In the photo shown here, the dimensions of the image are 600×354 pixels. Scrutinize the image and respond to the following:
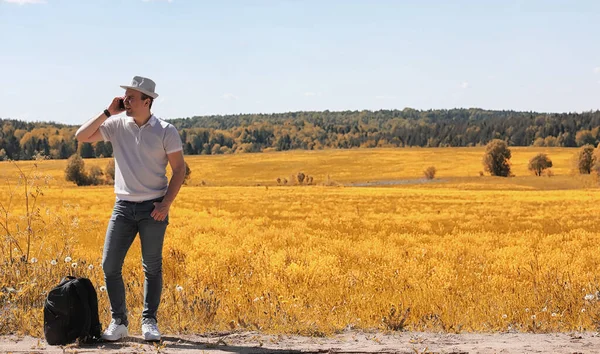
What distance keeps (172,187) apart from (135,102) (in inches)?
29.9

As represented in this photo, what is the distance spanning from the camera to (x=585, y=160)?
91.2 metres

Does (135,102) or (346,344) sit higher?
(135,102)

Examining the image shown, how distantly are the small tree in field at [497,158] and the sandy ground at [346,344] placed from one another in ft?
319

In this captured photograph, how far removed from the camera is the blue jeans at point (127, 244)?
5480mm

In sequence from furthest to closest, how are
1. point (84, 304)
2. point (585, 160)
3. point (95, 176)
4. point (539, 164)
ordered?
point (539, 164) < point (95, 176) < point (585, 160) < point (84, 304)

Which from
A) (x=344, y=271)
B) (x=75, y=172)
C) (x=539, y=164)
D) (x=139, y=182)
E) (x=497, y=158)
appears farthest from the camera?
(x=539, y=164)

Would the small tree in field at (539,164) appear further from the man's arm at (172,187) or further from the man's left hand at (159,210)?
the man's left hand at (159,210)

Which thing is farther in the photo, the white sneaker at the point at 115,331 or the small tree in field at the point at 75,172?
the small tree in field at the point at 75,172

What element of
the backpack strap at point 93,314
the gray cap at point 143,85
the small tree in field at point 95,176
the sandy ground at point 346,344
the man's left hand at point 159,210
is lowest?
the small tree in field at point 95,176

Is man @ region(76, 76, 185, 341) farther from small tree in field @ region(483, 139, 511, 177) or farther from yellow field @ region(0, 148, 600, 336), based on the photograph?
small tree in field @ region(483, 139, 511, 177)

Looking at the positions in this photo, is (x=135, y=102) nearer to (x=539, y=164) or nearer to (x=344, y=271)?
(x=344, y=271)

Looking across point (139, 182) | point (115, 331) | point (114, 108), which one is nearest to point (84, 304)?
point (115, 331)

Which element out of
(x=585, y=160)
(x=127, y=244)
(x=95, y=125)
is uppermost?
(x=95, y=125)

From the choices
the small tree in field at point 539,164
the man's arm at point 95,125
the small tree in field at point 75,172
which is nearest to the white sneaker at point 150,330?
the man's arm at point 95,125
